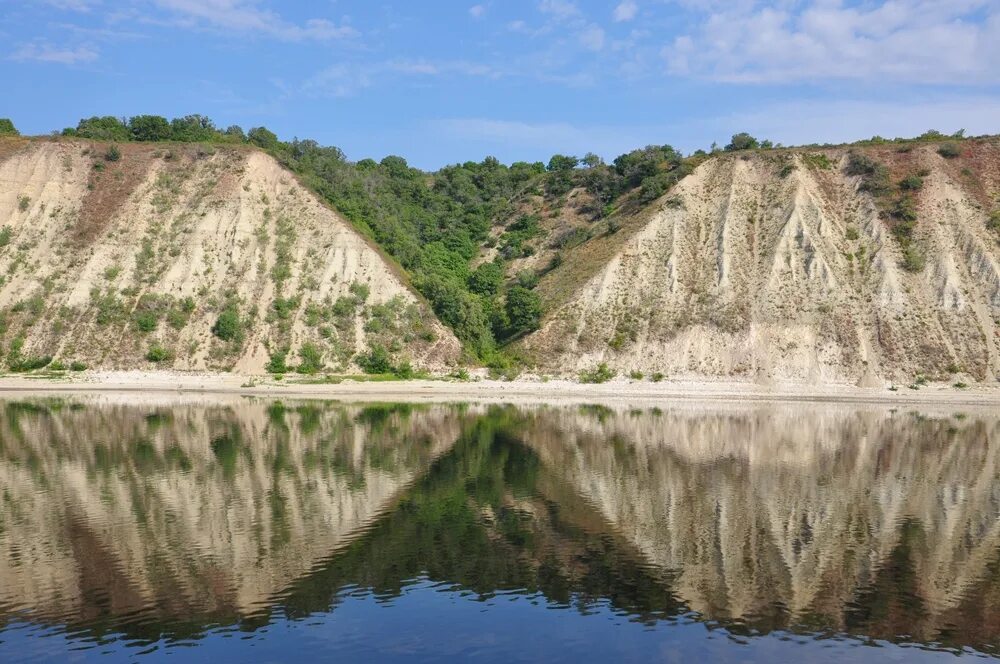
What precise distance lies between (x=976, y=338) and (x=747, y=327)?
16505 mm

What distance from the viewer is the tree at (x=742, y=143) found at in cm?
8394

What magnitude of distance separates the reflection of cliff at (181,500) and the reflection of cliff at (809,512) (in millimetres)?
8080

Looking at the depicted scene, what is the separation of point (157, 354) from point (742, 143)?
57633 mm

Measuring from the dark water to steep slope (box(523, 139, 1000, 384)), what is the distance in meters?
23.6

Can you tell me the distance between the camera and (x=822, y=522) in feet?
84.9

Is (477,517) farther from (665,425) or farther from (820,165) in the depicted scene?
(820,165)

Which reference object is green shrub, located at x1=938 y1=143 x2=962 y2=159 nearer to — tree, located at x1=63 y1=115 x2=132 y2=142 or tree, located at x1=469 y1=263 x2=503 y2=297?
tree, located at x1=469 y1=263 x2=503 y2=297

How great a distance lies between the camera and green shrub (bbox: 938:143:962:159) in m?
75.3

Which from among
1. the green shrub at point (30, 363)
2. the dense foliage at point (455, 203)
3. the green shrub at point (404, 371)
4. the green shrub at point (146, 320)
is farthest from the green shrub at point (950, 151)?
the green shrub at point (30, 363)

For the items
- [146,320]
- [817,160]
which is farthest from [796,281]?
[146,320]

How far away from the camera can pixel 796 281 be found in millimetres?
68562

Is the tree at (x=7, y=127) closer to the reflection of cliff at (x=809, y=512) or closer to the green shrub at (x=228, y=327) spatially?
the green shrub at (x=228, y=327)

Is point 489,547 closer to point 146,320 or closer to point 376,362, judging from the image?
point 376,362

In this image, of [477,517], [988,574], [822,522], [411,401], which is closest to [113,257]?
[411,401]
